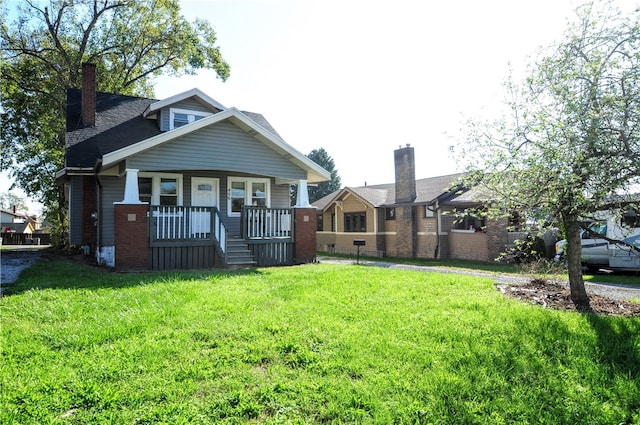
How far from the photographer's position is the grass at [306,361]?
3.36m

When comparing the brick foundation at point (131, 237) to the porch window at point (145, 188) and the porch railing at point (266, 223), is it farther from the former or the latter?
the porch railing at point (266, 223)

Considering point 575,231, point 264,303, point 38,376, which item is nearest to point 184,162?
point 264,303

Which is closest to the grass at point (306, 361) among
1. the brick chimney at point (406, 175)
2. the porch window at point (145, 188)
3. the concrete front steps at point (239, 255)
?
the concrete front steps at point (239, 255)

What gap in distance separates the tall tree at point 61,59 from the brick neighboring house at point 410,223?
1330 centimetres

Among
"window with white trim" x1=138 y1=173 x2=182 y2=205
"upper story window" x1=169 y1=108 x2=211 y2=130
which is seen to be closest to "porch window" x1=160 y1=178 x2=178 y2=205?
"window with white trim" x1=138 y1=173 x2=182 y2=205

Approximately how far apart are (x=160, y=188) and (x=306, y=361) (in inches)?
427

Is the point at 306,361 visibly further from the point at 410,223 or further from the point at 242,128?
the point at 410,223

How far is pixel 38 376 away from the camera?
3775mm

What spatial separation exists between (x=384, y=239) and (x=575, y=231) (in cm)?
1679

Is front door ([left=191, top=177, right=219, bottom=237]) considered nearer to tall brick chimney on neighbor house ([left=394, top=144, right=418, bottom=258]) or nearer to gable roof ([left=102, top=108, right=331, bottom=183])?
gable roof ([left=102, top=108, right=331, bottom=183])

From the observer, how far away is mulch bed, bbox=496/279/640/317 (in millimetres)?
6707

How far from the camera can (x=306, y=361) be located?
167 inches

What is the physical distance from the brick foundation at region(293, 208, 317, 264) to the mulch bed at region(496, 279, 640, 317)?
636 cm

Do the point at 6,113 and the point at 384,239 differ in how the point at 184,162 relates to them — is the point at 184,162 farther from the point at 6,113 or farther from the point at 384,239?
the point at 6,113
